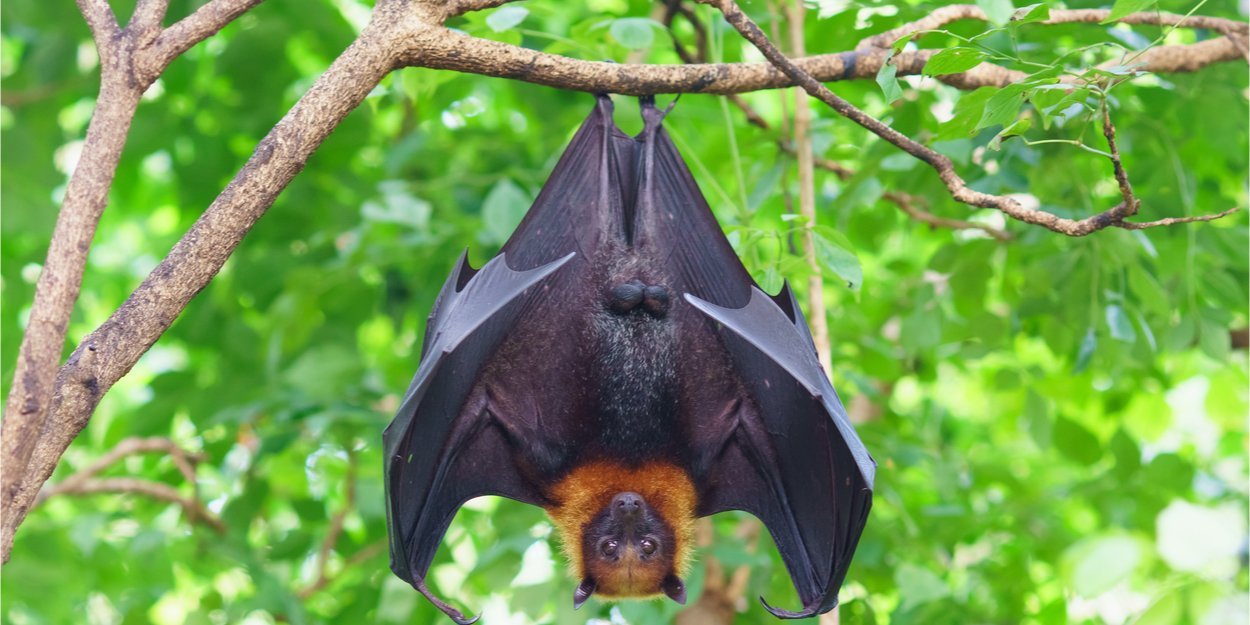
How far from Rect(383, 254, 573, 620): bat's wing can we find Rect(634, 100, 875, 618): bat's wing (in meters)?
0.62

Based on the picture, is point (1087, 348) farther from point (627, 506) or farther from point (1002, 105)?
point (627, 506)

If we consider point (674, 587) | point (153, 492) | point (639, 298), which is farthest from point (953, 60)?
point (153, 492)

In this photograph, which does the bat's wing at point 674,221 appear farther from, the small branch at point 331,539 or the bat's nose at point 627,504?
the small branch at point 331,539

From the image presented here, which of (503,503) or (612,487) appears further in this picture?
(503,503)

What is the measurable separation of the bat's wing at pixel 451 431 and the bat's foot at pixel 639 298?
33cm

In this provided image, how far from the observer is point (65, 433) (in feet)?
8.66

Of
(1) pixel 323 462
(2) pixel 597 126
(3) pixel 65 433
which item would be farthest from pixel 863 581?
(3) pixel 65 433

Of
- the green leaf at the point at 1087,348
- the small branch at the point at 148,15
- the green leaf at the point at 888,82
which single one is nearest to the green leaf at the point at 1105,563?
the green leaf at the point at 888,82

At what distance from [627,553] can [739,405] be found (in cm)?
83

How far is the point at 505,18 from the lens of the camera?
13.0ft

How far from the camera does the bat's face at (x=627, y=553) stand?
4.74 m

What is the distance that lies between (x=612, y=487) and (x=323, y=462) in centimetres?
312

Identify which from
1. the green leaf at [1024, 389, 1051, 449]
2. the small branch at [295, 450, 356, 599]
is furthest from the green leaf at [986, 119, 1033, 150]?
the small branch at [295, 450, 356, 599]

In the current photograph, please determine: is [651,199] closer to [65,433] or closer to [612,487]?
[612,487]
